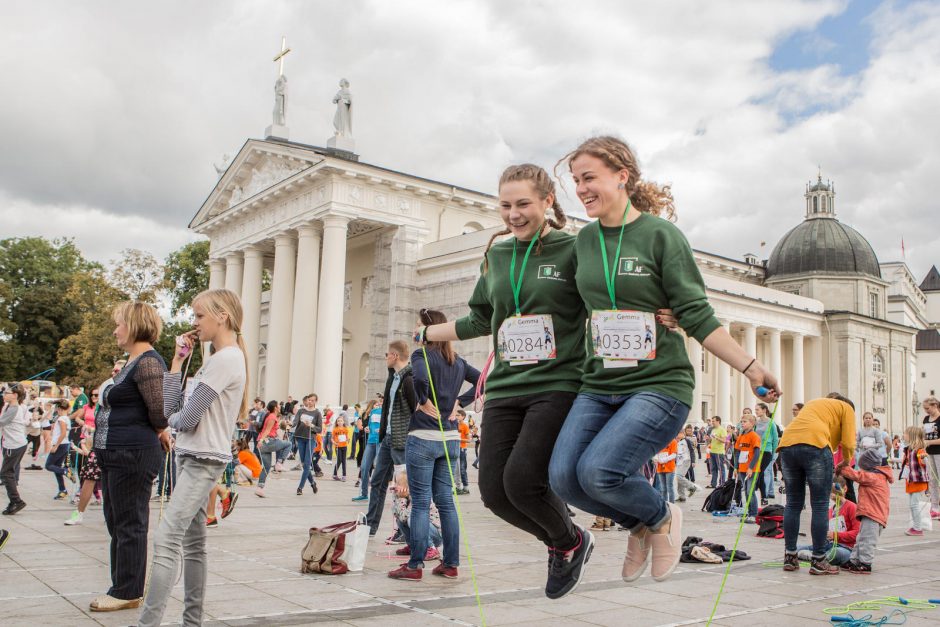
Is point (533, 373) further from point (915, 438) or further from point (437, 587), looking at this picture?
point (915, 438)

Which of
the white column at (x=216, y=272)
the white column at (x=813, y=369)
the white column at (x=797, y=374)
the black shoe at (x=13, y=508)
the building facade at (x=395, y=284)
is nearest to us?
the black shoe at (x=13, y=508)

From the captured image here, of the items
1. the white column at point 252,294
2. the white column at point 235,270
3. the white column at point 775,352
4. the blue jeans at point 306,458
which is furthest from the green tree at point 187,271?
the blue jeans at point 306,458

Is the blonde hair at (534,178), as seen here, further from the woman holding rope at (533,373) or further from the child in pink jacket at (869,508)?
the child in pink jacket at (869,508)

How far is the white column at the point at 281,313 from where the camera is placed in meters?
45.7

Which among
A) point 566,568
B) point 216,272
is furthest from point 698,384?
point 566,568

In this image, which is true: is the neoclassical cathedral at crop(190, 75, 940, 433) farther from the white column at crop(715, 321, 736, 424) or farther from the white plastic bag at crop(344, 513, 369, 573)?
the white plastic bag at crop(344, 513, 369, 573)

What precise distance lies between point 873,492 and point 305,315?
1463 inches

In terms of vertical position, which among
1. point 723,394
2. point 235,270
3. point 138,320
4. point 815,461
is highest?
point 235,270

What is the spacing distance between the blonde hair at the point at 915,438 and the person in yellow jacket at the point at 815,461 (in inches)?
190

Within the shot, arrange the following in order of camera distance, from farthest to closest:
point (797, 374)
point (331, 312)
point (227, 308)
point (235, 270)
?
point (797, 374), point (235, 270), point (331, 312), point (227, 308)

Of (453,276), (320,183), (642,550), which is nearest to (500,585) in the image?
(642,550)

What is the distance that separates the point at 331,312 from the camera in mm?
41344

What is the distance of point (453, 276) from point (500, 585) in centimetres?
3542

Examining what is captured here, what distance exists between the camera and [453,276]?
41.8 m
